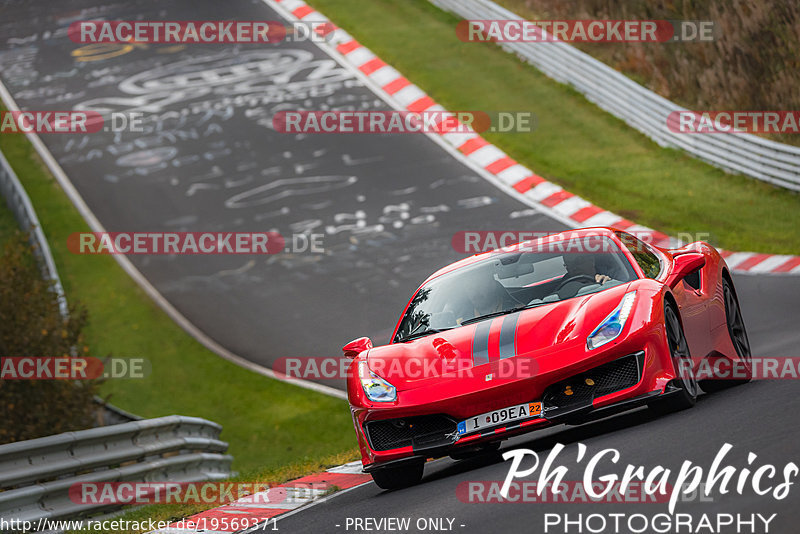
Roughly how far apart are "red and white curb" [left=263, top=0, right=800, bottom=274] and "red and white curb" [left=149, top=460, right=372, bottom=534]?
7.98 metres

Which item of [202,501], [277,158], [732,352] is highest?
[732,352]

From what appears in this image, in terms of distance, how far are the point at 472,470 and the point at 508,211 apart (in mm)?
10946

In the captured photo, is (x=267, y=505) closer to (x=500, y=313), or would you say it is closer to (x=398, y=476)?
(x=398, y=476)

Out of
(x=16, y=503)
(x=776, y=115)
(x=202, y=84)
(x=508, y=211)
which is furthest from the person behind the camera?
(x=202, y=84)

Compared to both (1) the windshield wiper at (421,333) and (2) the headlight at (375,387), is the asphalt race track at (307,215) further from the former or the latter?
(1) the windshield wiper at (421,333)

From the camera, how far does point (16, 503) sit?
7.84 m

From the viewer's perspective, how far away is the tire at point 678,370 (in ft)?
22.0

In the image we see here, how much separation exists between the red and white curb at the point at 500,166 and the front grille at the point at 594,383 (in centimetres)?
832

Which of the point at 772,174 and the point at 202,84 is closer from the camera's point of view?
the point at 772,174

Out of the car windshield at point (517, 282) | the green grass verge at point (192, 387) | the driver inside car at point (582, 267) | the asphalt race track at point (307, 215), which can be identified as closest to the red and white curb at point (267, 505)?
the asphalt race track at point (307, 215)

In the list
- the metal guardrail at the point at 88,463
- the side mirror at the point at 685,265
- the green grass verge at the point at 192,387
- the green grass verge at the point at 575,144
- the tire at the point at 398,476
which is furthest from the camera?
the green grass verge at the point at 575,144

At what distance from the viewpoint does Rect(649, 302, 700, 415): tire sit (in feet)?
22.0

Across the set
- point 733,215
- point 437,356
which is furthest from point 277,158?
point 437,356

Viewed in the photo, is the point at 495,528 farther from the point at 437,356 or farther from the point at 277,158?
the point at 277,158
